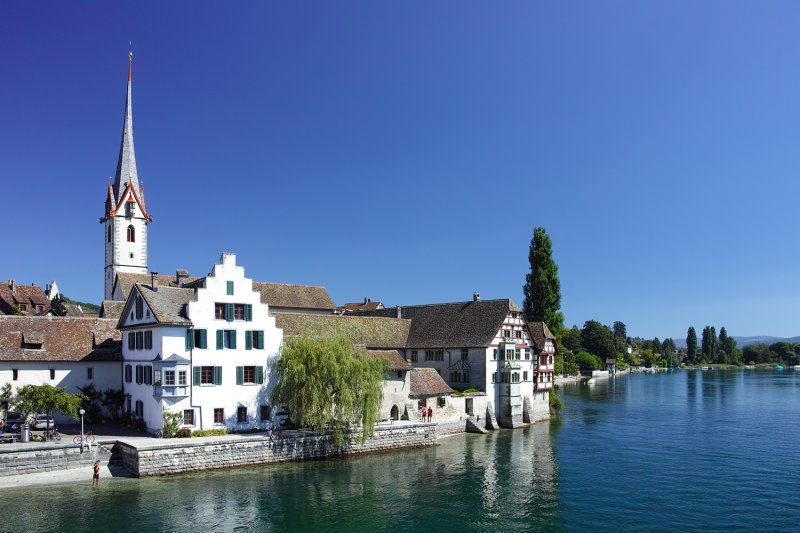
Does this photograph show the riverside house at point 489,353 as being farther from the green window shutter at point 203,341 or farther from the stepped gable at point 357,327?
the green window shutter at point 203,341

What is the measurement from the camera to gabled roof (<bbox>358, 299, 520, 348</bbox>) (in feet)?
205

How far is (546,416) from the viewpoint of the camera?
68062 mm

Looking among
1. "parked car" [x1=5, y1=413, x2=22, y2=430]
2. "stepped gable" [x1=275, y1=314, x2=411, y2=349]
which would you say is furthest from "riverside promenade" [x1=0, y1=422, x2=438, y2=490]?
"stepped gable" [x1=275, y1=314, x2=411, y2=349]

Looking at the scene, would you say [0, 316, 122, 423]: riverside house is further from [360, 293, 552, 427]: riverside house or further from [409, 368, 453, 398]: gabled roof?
[360, 293, 552, 427]: riverside house

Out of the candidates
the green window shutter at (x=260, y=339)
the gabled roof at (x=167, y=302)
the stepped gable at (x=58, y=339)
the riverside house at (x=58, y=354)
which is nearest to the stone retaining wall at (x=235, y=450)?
the green window shutter at (x=260, y=339)

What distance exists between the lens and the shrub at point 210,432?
42.3 metres

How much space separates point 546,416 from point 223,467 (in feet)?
128

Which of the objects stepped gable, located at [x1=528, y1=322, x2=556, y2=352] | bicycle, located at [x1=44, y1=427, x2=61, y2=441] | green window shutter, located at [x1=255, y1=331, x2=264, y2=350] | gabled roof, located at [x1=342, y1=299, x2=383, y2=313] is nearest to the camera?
bicycle, located at [x1=44, y1=427, x2=61, y2=441]

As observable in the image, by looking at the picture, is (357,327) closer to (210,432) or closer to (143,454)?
(210,432)

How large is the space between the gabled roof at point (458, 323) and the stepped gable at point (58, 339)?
29.9 meters

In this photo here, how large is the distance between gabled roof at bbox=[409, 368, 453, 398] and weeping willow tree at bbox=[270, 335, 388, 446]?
26.7 feet

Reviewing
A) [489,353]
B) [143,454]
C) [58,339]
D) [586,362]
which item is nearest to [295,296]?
[489,353]

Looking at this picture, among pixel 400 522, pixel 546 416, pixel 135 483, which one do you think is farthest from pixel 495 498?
pixel 546 416

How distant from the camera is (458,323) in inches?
2603
